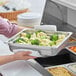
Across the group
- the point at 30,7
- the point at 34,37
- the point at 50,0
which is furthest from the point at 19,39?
the point at 30,7

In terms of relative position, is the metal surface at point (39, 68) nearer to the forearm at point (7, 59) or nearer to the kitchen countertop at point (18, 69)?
the kitchen countertop at point (18, 69)

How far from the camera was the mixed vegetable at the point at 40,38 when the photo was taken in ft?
4.51

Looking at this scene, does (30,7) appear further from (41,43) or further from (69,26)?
(41,43)

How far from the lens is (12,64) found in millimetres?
1378

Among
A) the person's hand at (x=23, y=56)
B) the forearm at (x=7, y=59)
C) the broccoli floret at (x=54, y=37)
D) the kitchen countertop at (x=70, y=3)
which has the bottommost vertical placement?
the forearm at (x=7, y=59)

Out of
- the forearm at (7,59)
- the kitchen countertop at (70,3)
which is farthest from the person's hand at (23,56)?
the kitchen countertop at (70,3)

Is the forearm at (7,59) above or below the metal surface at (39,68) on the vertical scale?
above

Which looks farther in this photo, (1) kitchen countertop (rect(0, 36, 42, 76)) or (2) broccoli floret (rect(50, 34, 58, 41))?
(2) broccoli floret (rect(50, 34, 58, 41))

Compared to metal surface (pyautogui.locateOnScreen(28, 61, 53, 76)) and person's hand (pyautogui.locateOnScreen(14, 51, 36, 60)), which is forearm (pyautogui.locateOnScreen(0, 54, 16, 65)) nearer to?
person's hand (pyautogui.locateOnScreen(14, 51, 36, 60))

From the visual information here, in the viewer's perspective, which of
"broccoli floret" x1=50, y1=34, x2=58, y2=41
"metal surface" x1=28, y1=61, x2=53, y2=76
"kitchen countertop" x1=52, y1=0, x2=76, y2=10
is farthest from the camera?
"kitchen countertop" x1=52, y1=0, x2=76, y2=10

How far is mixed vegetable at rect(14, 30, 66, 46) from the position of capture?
1375mm

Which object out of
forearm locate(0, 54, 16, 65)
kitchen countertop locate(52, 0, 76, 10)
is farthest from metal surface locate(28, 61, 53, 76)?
kitchen countertop locate(52, 0, 76, 10)

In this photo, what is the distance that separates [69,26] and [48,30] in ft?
1.21

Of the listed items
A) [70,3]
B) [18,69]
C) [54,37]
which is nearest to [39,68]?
[18,69]
